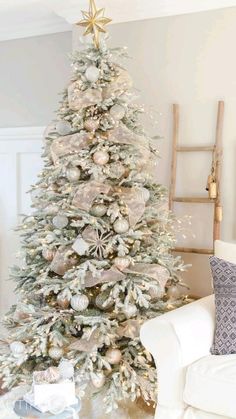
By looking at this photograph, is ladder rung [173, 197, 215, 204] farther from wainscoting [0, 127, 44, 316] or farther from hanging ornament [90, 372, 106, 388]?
hanging ornament [90, 372, 106, 388]

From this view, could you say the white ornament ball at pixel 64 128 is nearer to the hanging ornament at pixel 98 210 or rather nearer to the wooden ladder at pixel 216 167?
the hanging ornament at pixel 98 210

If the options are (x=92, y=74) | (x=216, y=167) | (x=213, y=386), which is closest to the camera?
(x=213, y=386)

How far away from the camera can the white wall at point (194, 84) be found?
351cm

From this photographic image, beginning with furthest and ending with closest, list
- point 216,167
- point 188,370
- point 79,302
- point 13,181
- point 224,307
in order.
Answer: point 13,181 → point 216,167 → point 79,302 → point 224,307 → point 188,370

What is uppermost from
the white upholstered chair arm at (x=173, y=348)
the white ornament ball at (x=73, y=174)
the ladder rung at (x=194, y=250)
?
the white ornament ball at (x=73, y=174)

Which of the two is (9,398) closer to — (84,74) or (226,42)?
(84,74)

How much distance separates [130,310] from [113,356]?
10.6 inches

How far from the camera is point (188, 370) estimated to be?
239 cm

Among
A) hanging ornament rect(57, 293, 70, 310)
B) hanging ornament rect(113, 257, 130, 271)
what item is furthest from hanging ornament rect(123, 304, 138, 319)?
hanging ornament rect(57, 293, 70, 310)

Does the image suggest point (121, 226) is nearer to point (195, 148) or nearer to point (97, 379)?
point (97, 379)

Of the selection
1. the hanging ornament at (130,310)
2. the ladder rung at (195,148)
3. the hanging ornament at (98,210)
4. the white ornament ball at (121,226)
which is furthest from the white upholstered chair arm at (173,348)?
the ladder rung at (195,148)

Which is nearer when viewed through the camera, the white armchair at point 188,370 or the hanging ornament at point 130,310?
the white armchair at point 188,370

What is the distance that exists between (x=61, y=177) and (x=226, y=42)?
1.49m

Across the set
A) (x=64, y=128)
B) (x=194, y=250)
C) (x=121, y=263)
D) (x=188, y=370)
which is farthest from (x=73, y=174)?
(x=188, y=370)
